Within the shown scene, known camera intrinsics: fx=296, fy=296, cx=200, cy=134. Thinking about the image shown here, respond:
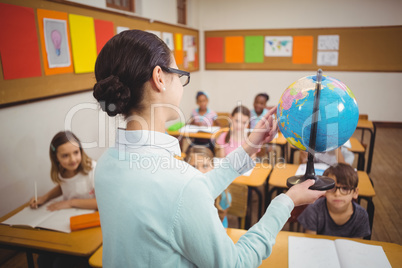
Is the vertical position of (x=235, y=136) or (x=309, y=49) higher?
(x=309, y=49)

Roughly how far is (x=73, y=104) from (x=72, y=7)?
0.93 metres

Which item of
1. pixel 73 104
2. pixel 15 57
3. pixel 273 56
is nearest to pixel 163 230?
pixel 15 57

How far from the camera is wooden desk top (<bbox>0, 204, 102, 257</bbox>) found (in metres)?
1.48

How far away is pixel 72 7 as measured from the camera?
283cm

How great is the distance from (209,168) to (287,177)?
2.13ft

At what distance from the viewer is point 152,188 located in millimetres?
697

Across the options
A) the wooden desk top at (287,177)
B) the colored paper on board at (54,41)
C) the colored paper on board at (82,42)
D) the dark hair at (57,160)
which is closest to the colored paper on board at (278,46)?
the colored paper on board at (82,42)

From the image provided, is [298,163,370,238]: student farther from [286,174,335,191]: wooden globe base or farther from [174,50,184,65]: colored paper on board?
[174,50,184,65]: colored paper on board

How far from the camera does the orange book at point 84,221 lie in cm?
162

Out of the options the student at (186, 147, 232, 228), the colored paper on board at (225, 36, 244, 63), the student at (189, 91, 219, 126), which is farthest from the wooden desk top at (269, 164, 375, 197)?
the colored paper on board at (225, 36, 244, 63)

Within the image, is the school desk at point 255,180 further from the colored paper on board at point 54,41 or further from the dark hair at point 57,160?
the colored paper on board at point 54,41

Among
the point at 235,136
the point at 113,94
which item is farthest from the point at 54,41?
the point at 113,94

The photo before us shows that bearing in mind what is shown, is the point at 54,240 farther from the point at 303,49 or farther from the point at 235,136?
the point at 303,49

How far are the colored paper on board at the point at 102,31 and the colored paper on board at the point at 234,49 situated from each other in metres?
3.67
